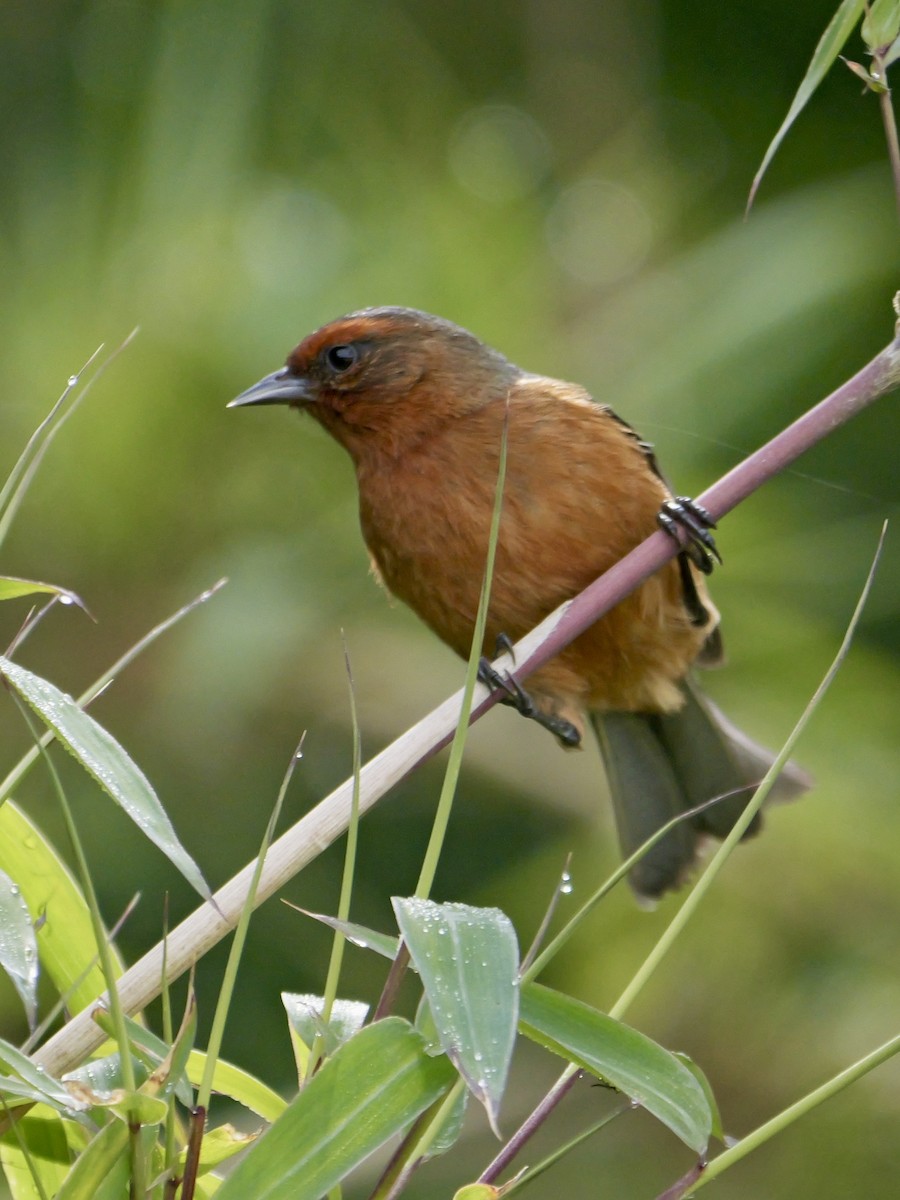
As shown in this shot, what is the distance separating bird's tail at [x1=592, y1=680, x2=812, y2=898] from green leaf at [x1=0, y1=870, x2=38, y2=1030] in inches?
80.9

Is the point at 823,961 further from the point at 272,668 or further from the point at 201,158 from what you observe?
the point at 201,158

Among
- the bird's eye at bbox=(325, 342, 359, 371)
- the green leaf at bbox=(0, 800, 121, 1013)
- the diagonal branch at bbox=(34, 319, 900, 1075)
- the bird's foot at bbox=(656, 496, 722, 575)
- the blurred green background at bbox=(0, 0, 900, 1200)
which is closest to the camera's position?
the diagonal branch at bbox=(34, 319, 900, 1075)

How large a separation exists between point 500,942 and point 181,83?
315cm

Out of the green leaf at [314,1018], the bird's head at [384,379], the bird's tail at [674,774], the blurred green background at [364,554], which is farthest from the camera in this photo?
the blurred green background at [364,554]

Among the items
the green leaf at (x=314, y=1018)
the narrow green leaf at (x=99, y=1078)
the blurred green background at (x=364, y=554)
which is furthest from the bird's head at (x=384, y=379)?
the narrow green leaf at (x=99, y=1078)

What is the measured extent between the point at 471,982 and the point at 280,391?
82.5 inches

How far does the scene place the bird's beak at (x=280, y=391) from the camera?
311cm

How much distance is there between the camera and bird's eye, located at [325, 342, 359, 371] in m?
Result: 3.17

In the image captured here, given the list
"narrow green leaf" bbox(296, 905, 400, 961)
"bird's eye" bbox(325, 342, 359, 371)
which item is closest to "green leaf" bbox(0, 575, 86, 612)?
"narrow green leaf" bbox(296, 905, 400, 961)

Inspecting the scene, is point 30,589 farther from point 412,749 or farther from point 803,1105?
point 803,1105

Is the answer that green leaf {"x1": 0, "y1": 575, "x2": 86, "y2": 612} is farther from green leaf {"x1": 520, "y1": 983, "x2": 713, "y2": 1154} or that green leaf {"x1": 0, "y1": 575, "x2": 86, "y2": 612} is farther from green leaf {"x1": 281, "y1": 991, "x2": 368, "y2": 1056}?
green leaf {"x1": 520, "y1": 983, "x2": 713, "y2": 1154}

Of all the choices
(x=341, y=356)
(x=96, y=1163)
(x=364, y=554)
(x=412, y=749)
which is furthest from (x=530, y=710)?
(x=96, y=1163)

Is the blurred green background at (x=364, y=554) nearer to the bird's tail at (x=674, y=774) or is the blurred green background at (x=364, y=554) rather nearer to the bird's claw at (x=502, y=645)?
the bird's tail at (x=674, y=774)

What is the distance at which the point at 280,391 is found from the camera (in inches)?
124
